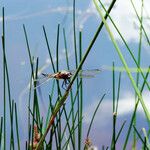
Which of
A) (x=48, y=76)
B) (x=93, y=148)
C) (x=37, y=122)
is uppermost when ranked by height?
(x=48, y=76)

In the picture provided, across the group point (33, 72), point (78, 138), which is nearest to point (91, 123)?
point (78, 138)

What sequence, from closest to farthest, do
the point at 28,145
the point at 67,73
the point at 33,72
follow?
the point at 67,73
the point at 28,145
the point at 33,72

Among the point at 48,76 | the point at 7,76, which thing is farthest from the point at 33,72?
the point at 48,76

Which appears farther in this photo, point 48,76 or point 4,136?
point 4,136

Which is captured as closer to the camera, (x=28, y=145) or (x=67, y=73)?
(x=67, y=73)

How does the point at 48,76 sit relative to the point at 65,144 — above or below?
above

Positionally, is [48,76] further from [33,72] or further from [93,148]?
[93,148]

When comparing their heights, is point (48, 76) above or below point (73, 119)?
above

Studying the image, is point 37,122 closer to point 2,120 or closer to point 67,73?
point 2,120

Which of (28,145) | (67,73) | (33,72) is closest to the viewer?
(67,73)
